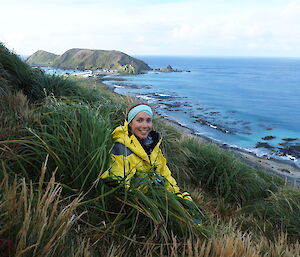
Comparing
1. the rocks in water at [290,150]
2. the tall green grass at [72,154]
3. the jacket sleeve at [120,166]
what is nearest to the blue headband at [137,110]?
the tall green grass at [72,154]

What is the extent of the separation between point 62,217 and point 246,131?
30.9 meters

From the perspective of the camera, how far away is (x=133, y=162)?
10.4ft

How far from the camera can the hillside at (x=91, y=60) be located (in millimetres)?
111688

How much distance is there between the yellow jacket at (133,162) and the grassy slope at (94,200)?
0.12 metres

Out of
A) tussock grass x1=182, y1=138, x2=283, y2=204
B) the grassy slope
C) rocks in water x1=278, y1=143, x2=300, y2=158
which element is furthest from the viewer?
rocks in water x1=278, y1=143, x2=300, y2=158

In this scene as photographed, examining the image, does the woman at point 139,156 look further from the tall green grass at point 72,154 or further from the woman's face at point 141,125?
the tall green grass at point 72,154

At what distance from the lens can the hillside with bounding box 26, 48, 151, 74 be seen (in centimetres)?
11169

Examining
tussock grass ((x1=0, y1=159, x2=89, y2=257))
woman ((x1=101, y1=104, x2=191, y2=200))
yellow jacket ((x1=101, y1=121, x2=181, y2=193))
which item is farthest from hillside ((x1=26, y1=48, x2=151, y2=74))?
tussock grass ((x1=0, y1=159, x2=89, y2=257))

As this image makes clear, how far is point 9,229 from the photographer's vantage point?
1.58 m

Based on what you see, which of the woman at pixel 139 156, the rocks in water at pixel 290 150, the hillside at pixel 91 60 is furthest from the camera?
the hillside at pixel 91 60

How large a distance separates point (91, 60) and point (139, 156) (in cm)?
12773

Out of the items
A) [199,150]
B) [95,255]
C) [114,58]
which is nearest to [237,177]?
[199,150]

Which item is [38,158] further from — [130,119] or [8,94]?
[8,94]

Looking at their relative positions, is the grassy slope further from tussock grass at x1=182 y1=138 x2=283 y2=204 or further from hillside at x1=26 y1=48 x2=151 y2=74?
hillside at x1=26 y1=48 x2=151 y2=74
